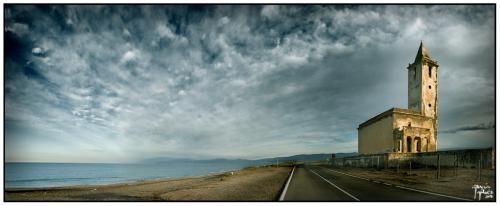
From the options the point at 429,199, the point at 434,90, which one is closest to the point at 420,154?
the point at 434,90

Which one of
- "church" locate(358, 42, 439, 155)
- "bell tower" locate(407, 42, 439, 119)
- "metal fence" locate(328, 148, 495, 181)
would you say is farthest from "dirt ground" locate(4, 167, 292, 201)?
"bell tower" locate(407, 42, 439, 119)

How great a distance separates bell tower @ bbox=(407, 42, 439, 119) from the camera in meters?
47.8

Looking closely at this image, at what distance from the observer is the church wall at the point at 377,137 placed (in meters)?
44.2

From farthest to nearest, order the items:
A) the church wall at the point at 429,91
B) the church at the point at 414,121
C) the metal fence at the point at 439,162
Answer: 1. the church wall at the point at 429,91
2. the church at the point at 414,121
3. the metal fence at the point at 439,162

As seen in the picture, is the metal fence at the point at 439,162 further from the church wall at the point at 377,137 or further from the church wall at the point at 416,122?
the church wall at the point at 416,122

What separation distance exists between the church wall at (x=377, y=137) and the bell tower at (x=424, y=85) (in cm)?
668

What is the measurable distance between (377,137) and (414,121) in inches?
249

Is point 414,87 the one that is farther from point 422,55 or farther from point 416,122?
point 416,122

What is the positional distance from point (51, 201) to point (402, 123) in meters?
43.7

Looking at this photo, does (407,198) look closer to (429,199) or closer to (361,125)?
(429,199)

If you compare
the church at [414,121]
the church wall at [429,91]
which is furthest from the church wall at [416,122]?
the church wall at [429,91]

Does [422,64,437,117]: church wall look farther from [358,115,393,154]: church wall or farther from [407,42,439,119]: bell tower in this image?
[358,115,393,154]: church wall

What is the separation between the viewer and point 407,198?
1163 centimetres

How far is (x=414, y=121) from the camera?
45.0 meters
